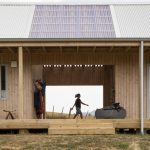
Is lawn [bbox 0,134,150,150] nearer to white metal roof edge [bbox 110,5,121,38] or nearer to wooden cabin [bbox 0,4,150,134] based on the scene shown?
wooden cabin [bbox 0,4,150,134]

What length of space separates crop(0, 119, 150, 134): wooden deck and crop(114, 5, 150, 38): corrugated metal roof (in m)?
3.19

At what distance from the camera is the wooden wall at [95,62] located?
1864cm

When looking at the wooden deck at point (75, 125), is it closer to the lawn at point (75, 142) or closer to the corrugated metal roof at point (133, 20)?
the lawn at point (75, 142)

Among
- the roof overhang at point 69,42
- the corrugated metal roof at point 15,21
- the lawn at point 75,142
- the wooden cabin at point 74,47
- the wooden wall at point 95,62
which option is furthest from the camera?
the wooden wall at point 95,62

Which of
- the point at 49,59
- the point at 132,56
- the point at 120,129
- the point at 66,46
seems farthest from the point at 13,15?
the point at 120,129

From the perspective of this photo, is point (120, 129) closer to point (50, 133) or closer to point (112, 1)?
point (50, 133)

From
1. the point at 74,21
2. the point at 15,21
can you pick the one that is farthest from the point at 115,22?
the point at 15,21

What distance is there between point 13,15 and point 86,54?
11.6ft

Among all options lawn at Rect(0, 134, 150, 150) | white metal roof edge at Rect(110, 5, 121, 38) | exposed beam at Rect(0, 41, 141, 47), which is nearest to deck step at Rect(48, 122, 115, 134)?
lawn at Rect(0, 134, 150, 150)

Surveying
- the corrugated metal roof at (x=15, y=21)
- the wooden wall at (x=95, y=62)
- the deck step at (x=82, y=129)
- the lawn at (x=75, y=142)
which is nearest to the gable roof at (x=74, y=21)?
the corrugated metal roof at (x=15, y=21)

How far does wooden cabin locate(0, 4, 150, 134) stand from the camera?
16.9 m

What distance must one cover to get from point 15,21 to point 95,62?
3611mm

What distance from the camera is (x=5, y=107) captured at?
1861 centimetres

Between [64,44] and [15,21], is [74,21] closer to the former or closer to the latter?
[15,21]
